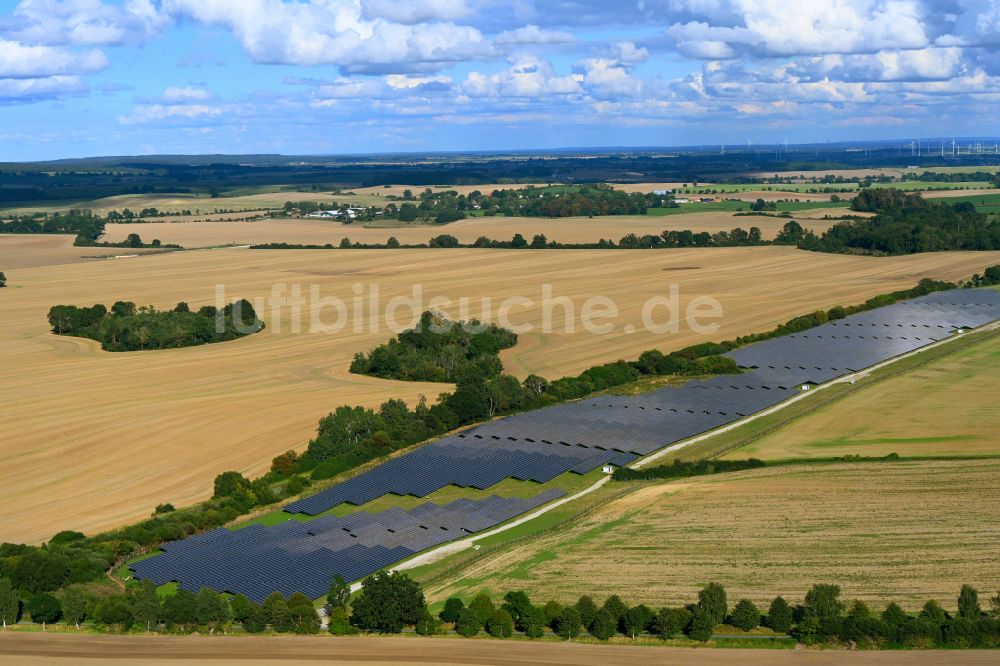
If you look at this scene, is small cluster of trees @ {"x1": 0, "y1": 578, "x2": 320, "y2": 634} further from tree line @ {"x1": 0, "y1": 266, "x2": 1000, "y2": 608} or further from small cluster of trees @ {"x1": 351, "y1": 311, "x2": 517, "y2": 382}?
small cluster of trees @ {"x1": 351, "y1": 311, "x2": 517, "y2": 382}

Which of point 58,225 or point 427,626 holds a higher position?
point 58,225

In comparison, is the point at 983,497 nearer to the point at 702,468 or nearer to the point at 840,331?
the point at 702,468

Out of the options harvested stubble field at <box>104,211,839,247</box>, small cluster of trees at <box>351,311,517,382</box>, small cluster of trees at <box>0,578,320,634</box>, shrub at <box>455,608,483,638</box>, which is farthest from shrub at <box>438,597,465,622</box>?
harvested stubble field at <box>104,211,839,247</box>

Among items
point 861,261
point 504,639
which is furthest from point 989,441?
point 861,261

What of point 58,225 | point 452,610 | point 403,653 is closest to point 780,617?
point 452,610

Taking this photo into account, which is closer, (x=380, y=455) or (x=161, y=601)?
(x=161, y=601)

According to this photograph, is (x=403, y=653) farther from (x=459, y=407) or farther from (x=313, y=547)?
(x=459, y=407)
